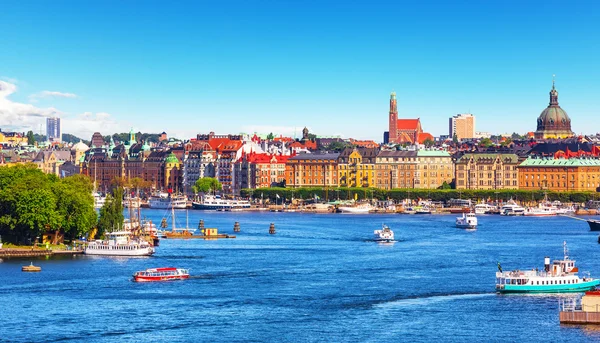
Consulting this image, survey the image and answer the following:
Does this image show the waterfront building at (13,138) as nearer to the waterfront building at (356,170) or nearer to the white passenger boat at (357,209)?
the waterfront building at (356,170)

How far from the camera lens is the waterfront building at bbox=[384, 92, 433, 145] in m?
175

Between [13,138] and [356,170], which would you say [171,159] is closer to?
[356,170]

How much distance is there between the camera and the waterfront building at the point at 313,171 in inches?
4803

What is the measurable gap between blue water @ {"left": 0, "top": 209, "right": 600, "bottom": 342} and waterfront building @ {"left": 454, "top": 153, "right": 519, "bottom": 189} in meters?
54.9

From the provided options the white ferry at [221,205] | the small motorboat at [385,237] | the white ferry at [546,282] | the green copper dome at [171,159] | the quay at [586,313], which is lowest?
the quay at [586,313]

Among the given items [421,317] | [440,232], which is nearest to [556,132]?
[440,232]

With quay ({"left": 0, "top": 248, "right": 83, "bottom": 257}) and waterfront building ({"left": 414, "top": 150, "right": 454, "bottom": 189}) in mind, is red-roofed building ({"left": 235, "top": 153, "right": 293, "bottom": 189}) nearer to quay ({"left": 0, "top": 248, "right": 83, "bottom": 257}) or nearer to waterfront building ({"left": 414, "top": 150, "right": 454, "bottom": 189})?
waterfront building ({"left": 414, "top": 150, "right": 454, "bottom": 189})

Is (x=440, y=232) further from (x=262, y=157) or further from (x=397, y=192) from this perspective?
(x=262, y=157)

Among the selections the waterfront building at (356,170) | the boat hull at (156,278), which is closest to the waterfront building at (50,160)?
the waterfront building at (356,170)

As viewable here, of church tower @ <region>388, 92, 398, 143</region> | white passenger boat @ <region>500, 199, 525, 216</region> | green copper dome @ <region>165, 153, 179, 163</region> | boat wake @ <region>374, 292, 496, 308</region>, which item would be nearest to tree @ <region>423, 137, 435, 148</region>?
church tower @ <region>388, 92, 398, 143</region>

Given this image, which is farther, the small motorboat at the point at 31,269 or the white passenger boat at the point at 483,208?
the white passenger boat at the point at 483,208

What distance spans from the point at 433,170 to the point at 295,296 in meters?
81.6

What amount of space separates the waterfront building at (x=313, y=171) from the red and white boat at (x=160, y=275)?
76.8 meters

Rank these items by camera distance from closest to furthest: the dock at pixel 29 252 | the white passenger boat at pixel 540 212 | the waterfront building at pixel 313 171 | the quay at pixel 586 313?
the quay at pixel 586 313
the dock at pixel 29 252
the white passenger boat at pixel 540 212
the waterfront building at pixel 313 171
